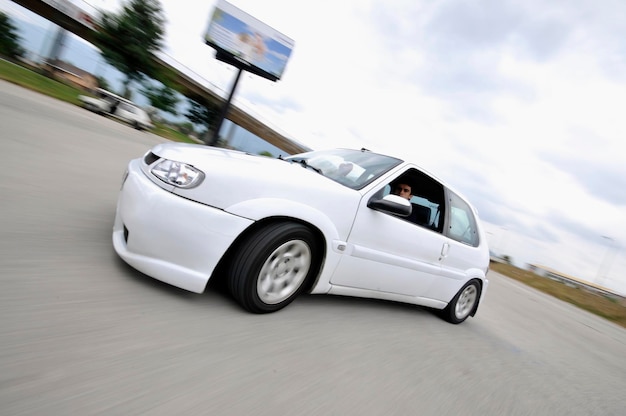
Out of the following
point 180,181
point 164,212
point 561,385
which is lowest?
point 561,385

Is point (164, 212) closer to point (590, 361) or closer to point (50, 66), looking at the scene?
point (590, 361)

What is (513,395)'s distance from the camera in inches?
114

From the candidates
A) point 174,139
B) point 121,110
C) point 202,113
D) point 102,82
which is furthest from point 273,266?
point 102,82

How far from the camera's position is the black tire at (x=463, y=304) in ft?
14.4

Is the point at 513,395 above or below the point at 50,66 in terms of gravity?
below

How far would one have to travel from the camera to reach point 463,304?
459cm

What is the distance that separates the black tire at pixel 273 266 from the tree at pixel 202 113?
5223 cm

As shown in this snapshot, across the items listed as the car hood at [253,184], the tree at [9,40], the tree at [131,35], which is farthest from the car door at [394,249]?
the tree at [9,40]

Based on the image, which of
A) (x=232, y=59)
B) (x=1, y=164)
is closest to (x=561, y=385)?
(x=1, y=164)

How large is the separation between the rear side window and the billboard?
1100 inches

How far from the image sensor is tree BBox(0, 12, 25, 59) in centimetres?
3328

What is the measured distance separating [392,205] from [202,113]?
54002 mm

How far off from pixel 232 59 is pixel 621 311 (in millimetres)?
29901

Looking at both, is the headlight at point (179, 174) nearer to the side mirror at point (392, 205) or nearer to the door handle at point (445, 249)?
the side mirror at point (392, 205)
